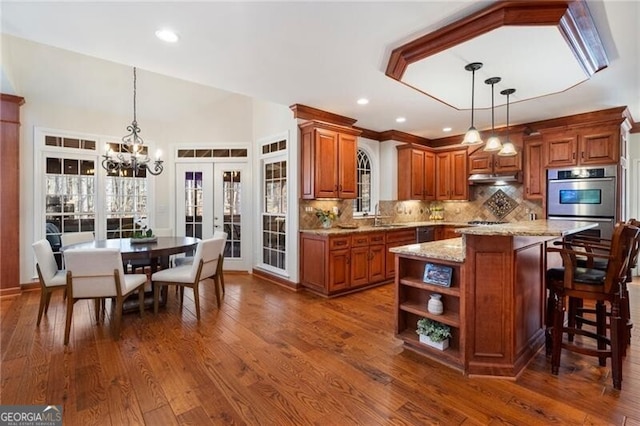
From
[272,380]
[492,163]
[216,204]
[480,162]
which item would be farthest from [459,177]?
[272,380]

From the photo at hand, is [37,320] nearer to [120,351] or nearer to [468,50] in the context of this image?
[120,351]

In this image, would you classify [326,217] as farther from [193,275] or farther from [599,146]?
[599,146]

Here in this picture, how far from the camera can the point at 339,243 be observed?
4387 millimetres

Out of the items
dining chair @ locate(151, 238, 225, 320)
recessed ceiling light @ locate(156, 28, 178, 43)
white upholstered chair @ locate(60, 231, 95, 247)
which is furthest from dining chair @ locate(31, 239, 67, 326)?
recessed ceiling light @ locate(156, 28, 178, 43)

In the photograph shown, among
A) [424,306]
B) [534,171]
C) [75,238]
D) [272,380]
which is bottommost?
[272,380]

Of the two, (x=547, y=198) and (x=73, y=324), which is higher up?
(x=547, y=198)

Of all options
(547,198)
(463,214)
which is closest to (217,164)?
(463,214)

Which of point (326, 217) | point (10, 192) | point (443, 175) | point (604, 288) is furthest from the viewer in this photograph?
point (443, 175)

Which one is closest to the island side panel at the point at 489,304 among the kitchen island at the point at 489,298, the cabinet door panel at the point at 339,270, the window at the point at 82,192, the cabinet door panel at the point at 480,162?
the kitchen island at the point at 489,298

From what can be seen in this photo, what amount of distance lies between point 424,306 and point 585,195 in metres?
3.61

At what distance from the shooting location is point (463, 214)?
654cm

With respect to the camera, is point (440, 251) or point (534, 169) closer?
point (440, 251)

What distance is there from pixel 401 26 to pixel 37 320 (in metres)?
4.54

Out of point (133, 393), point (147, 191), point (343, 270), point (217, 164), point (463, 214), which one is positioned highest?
point (217, 164)
